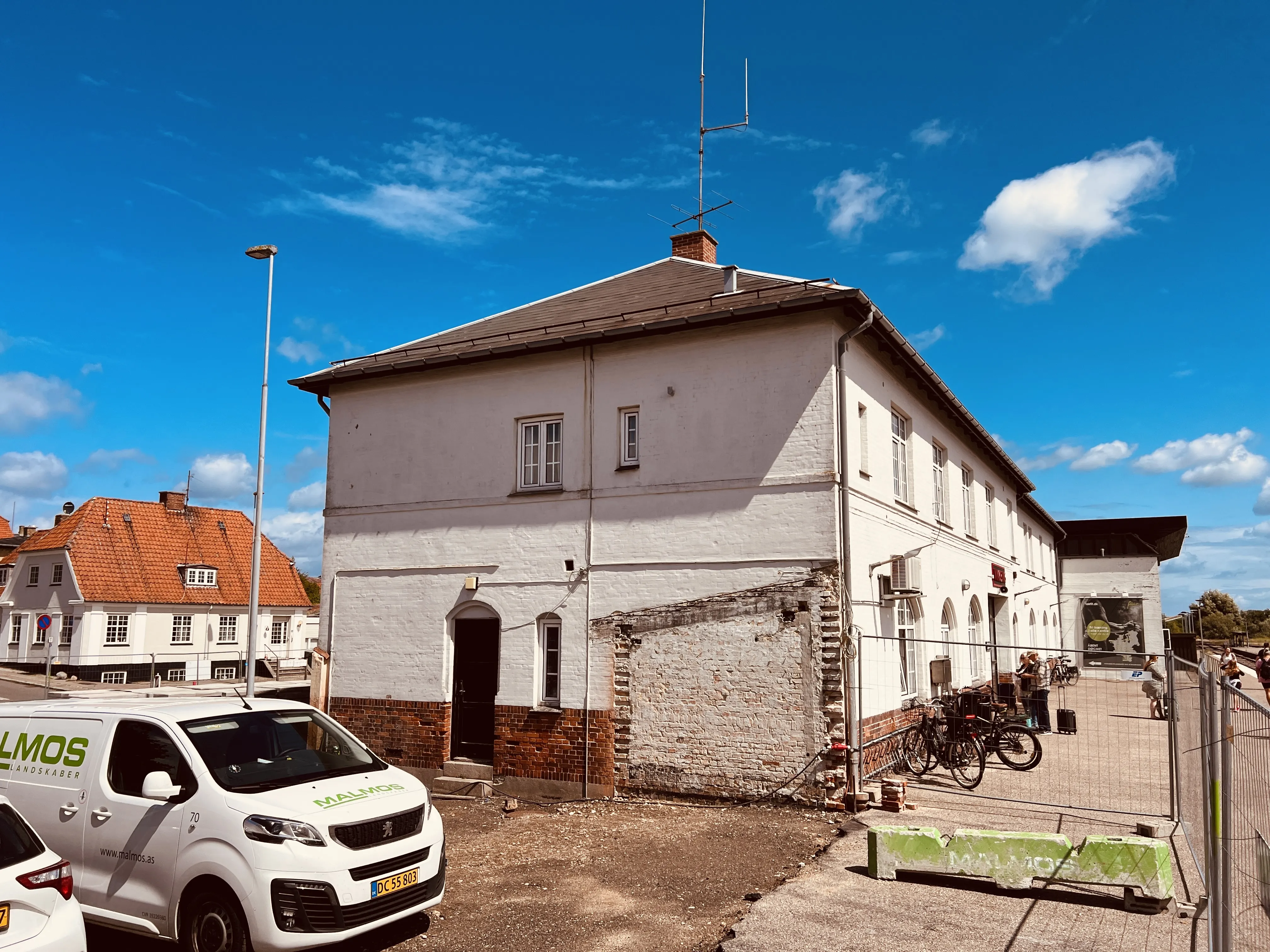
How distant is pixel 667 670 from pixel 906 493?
5.82 meters

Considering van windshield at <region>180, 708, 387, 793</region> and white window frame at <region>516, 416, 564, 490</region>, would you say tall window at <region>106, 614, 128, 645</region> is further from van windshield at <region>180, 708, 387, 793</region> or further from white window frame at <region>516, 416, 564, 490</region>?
van windshield at <region>180, 708, 387, 793</region>

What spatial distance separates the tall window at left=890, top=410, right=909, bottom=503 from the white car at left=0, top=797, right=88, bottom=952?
12.6 m

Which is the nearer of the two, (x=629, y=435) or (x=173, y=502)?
(x=629, y=435)

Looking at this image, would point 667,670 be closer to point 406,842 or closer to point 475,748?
point 475,748

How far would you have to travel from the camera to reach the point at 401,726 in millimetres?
15289

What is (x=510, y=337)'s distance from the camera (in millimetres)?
15477

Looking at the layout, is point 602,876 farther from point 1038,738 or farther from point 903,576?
point 1038,738

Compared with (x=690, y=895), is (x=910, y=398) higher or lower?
higher

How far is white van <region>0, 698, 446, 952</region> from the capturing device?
619cm

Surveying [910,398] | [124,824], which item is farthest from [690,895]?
[910,398]

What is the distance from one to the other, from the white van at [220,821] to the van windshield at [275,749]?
1 cm

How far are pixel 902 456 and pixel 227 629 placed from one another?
38.0m

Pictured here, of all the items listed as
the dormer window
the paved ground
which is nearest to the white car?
the paved ground

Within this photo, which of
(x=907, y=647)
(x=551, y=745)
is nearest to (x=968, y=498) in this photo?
(x=907, y=647)
